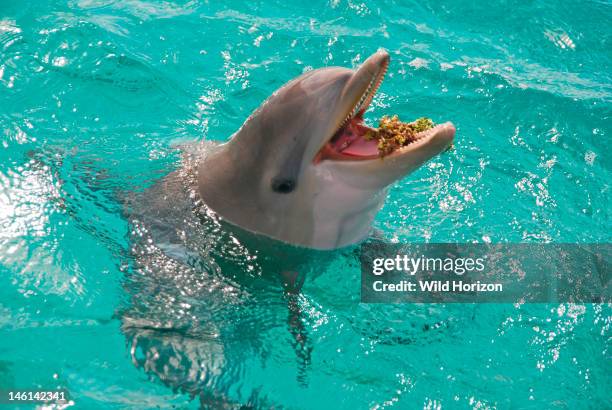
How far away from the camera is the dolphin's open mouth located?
5.05 meters

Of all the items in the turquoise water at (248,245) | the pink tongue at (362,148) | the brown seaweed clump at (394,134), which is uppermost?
the brown seaweed clump at (394,134)

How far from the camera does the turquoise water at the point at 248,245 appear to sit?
587 cm

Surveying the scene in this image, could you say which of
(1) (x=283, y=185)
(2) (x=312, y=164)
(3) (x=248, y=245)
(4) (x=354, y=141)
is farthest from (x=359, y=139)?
(3) (x=248, y=245)

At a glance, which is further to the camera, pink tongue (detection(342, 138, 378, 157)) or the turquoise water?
the turquoise water

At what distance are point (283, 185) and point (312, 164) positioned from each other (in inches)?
13.2

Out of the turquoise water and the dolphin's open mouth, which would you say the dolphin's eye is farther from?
the turquoise water

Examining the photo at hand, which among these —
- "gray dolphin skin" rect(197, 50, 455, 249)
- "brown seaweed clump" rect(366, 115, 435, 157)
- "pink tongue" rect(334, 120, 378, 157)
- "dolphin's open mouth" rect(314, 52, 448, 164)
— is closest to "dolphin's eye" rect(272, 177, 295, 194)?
"gray dolphin skin" rect(197, 50, 455, 249)

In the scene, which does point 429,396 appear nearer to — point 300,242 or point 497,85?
point 300,242

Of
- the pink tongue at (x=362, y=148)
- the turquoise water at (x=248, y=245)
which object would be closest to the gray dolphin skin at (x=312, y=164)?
the pink tongue at (x=362, y=148)

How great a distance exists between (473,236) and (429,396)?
2.30 m

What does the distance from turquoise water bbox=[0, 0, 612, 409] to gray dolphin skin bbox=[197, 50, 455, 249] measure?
0.47 m

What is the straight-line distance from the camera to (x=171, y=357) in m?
5.79

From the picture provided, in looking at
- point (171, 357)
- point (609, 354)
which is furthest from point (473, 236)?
point (171, 357)

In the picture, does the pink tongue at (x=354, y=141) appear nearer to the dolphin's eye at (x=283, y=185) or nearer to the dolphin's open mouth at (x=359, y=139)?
the dolphin's open mouth at (x=359, y=139)
